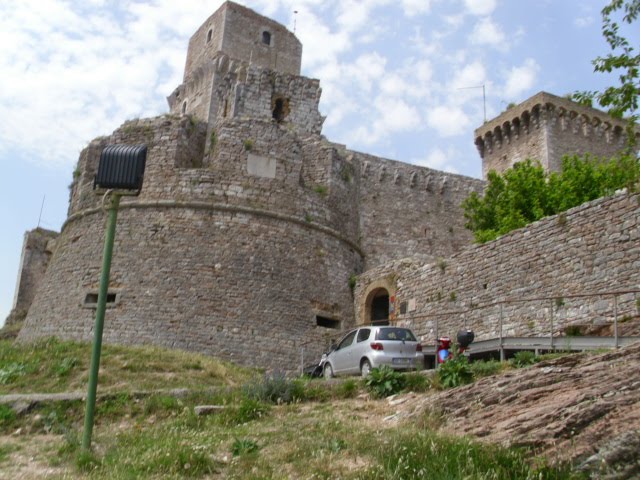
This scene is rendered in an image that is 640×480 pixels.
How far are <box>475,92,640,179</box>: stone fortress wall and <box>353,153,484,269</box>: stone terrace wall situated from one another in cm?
577

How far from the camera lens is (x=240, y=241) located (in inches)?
679

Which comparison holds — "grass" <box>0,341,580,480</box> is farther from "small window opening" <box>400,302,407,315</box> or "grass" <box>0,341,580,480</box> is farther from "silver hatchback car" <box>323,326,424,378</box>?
"small window opening" <box>400,302,407,315</box>

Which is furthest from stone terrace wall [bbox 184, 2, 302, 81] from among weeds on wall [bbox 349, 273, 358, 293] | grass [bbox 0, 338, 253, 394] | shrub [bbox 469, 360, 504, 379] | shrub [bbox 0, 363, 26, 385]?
shrub [bbox 469, 360, 504, 379]

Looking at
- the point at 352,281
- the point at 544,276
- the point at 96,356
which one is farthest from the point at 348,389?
the point at 352,281

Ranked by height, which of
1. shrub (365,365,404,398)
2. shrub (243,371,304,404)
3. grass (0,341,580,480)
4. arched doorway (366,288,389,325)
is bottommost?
grass (0,341,580,480)

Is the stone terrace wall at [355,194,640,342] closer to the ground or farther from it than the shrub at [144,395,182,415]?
farther from it

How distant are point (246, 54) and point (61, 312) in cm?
1802

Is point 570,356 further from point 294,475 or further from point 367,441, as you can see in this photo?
point 294,475

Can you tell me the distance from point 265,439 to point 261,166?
484 inches

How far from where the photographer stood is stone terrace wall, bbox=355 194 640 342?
11211mm

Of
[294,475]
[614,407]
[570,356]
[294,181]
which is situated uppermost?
[294,181]

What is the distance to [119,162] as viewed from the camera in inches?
281

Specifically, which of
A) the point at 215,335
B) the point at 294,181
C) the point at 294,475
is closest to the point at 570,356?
the point at 294,475

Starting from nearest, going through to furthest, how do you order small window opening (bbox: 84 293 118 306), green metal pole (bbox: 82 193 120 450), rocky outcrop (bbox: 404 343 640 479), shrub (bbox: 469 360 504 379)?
1. rocky outcrop (bbox: 404 343 640 479)
2. green metal pole (bbox: 82 193 120 450)
3. shrub (bbox: 469 360 504 379)
4. small window opening (bbox: 84 293 118 306)
